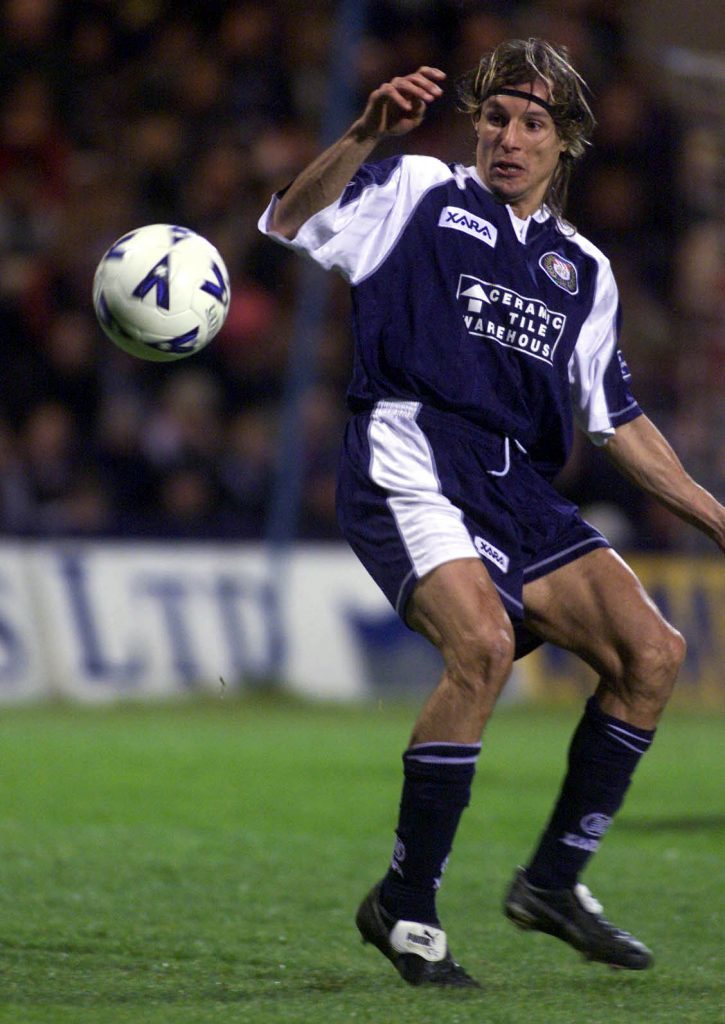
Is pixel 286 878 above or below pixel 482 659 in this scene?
below

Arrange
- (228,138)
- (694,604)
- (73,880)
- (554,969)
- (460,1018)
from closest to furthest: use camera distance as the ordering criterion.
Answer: (460,1018) → (554,969) → (73,880) → (694,604) → (228,138)

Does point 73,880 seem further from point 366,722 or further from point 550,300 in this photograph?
point 366,722

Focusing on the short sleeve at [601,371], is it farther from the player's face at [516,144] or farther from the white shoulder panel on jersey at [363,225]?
the white shoulder panel on jersey at [363,225]

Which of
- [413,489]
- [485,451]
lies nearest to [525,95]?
[485,451]

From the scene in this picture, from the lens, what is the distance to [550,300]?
4816 mm

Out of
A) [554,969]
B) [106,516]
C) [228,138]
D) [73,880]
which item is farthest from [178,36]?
[554,969]

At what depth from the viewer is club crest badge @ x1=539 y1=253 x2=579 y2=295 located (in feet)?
15.9

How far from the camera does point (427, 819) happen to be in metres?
4.39

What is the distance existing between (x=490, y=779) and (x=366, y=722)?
2.67 m

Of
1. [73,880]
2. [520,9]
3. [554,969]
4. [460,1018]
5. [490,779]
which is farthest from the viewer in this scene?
[520,9]

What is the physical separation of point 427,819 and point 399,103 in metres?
1.75

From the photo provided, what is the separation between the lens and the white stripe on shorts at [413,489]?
14.7ft

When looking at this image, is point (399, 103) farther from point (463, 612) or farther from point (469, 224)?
point (463, 612)

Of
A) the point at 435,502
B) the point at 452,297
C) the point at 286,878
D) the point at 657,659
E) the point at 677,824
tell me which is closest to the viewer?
the point at 435,502
